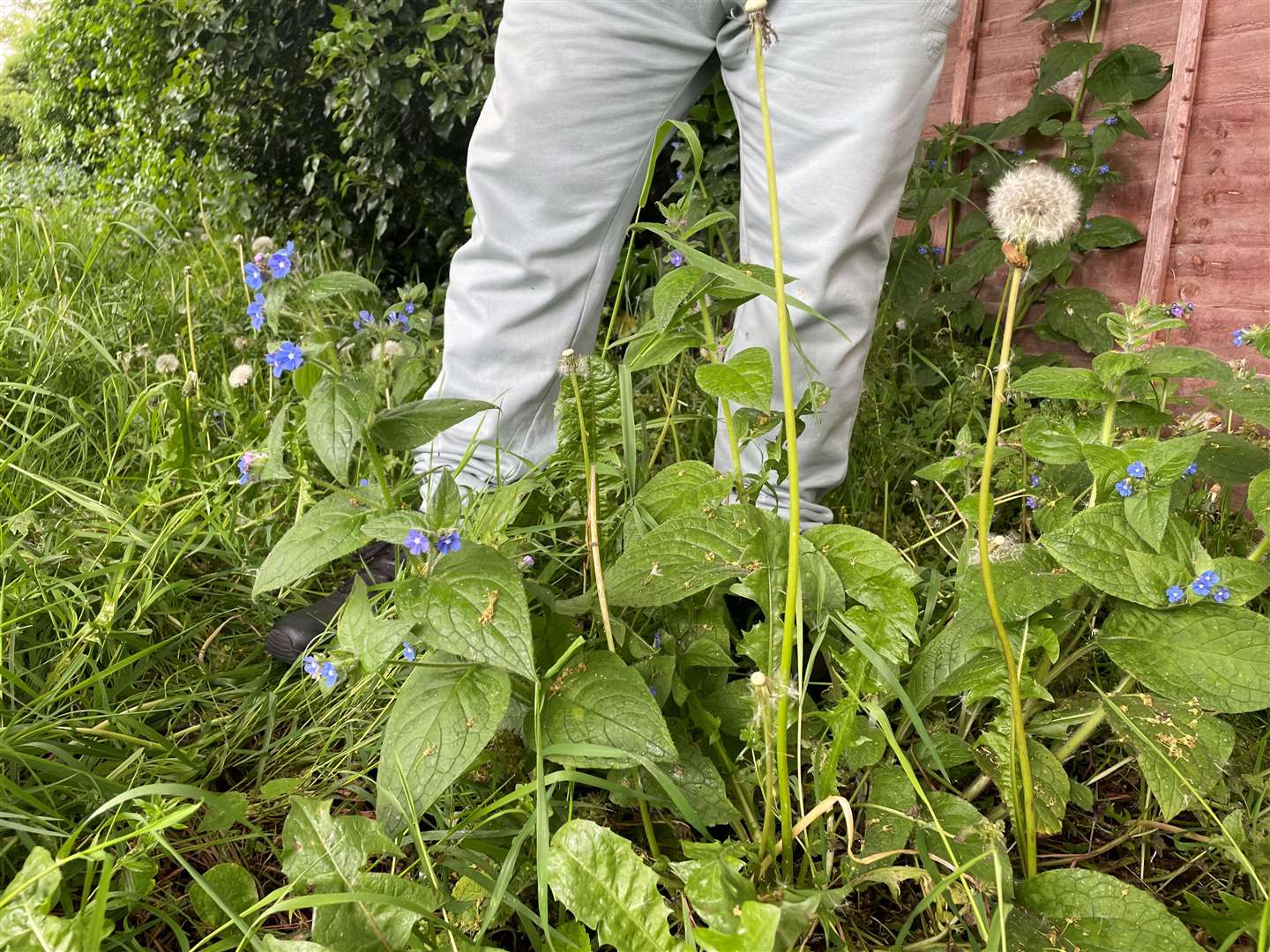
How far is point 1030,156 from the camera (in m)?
2.51

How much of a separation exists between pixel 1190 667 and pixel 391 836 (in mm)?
797

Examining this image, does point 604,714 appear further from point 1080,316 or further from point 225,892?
point 1080,316

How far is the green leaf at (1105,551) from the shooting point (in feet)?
2.97

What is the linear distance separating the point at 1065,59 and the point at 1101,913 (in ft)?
7.00

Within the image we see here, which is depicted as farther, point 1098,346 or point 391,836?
point 1098,346

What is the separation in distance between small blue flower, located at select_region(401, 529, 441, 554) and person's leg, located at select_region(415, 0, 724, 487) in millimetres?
488

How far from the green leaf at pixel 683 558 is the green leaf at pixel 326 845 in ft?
1.07

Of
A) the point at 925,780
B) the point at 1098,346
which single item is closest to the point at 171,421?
the point at 925,780

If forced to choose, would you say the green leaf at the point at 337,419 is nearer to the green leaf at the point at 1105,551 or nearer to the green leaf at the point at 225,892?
the green leaf at the point at 225,892

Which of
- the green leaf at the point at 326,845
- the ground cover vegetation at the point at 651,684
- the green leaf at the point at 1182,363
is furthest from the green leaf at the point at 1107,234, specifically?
the green leaf at the point at 326,845

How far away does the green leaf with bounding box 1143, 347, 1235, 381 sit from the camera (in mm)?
947

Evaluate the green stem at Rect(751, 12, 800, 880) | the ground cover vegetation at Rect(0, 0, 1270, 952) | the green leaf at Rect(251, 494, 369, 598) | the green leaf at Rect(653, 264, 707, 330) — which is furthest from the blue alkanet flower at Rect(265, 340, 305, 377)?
the green stem at Rect(751, 12, 800, 880)

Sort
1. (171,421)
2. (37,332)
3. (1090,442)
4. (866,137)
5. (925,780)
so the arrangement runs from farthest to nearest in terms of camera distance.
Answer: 1. (37,332)
2. (171,421)
3. (866,137)
4. (925,780)
5. (1090,442)

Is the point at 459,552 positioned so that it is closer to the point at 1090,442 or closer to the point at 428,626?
the point at 428,626
